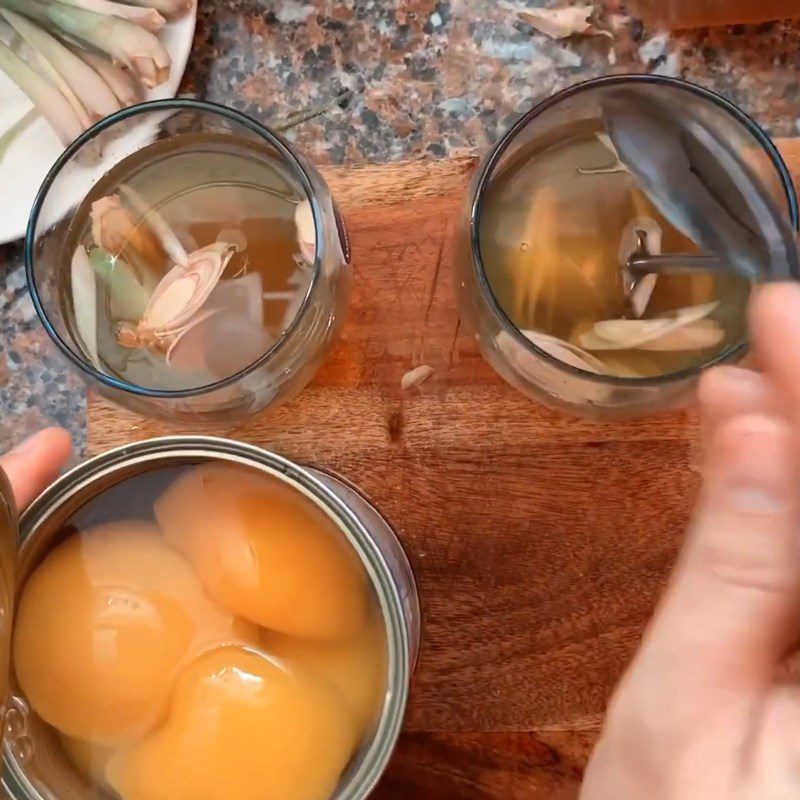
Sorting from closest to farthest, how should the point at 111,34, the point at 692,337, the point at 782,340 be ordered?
the point at 782,340 < the point at 692,337 < the point at 111,34

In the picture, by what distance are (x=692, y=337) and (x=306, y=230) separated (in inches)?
8.4

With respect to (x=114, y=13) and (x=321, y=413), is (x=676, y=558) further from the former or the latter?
(x=114, y=13)

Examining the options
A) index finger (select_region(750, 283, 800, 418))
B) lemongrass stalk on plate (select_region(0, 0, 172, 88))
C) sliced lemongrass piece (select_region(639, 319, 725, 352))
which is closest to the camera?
index finger (select_region(750, 283, 800, 418))

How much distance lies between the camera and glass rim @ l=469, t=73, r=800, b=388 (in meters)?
0.48

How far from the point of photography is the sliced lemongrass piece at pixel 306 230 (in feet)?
1.78

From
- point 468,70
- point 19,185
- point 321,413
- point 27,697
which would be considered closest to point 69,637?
point 27,697

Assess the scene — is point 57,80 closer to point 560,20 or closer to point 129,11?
point 129,11

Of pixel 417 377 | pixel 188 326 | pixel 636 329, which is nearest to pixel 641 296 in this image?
pixel 636 329

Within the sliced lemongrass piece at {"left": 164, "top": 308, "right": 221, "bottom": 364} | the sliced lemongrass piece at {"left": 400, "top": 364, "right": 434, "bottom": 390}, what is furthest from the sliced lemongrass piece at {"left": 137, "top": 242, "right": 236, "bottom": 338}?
the sliced lemongrass piece at {"left": 400, "top": 364, "right": 434, "bottom": 390}

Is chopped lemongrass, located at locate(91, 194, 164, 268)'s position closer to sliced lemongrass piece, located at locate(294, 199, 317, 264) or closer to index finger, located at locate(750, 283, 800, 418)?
sliced lemongrass piece, located at locate(294, 199, 317, 264)

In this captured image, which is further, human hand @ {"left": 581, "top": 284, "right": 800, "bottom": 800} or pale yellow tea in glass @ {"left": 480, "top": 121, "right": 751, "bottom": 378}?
pale yellow tea in glass @ {"left": 480, "top": 121, "right": 751, "bottom": 378}

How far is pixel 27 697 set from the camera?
0.54 meters

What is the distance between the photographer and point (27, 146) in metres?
0.66

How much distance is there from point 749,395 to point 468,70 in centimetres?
32
